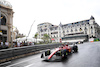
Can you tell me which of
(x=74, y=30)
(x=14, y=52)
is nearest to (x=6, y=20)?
(x=14, y=52)

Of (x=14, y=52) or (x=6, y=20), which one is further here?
(x=6, y=20)

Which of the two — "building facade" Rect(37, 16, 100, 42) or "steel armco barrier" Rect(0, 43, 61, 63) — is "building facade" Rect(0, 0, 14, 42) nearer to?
"steel armco barrier" Rect(0, 43, 61, 63)

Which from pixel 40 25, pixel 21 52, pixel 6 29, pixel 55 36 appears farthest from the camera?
pixel 40 25

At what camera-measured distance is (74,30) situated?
71375mm

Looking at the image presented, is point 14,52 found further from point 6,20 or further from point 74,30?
point 74,30

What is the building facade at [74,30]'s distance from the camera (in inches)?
2598

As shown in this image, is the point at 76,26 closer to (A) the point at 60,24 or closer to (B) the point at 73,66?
(A) the point at 60,24

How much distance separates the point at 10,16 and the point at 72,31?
54830mm

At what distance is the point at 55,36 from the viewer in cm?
7806

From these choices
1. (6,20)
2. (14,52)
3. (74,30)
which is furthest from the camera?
(74,30)

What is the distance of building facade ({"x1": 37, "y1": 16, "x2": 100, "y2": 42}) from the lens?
66000 mm

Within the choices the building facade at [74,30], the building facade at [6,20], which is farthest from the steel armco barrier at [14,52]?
the building facade at [74,30]

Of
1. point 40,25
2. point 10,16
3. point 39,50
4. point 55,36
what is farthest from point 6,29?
point 40,25

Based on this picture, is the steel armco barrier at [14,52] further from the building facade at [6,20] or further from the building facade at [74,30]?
the building facade at [74,30]
